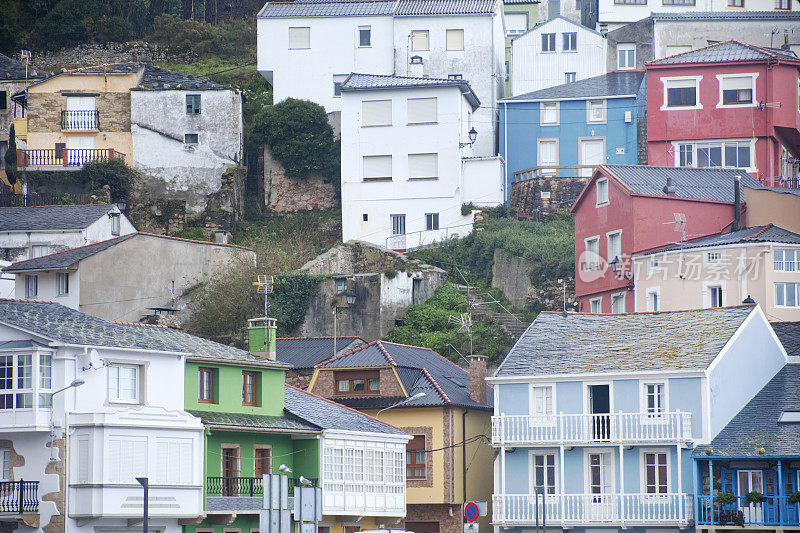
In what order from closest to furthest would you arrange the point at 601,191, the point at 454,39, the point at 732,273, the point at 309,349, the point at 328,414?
the point at 328,414, the point at 732,273, the point at 309,349, the point at 601,191, the point at 454,39

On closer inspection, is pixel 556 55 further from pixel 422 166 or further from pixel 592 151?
pixel 422 166

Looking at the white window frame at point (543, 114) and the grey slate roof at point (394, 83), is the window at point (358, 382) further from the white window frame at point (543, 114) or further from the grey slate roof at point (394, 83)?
the white window frame at point (543, 114)

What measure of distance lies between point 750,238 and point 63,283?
→ 2896cm

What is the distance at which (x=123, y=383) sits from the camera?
4044 centimetres

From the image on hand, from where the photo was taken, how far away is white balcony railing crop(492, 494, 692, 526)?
44.2 m

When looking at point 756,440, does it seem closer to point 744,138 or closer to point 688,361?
point 688,361

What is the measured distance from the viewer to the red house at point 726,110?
2778 inches

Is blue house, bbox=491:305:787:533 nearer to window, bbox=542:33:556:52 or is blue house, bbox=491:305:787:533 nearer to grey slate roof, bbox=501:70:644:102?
grey slate roof, bbox=501:70:644:102

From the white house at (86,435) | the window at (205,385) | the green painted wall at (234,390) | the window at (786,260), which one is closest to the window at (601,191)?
the window at (786,260)

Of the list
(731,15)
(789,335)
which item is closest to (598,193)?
(789,335)

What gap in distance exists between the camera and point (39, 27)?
96.6 meters

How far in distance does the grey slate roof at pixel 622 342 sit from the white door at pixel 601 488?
2923 mm

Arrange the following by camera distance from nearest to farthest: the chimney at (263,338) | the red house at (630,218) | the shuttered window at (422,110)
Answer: the chimney at (263,338), the red house at (630,218), the shuttered window at (422,110)

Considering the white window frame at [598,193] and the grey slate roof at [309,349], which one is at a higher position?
the white window frame at [598,193]
